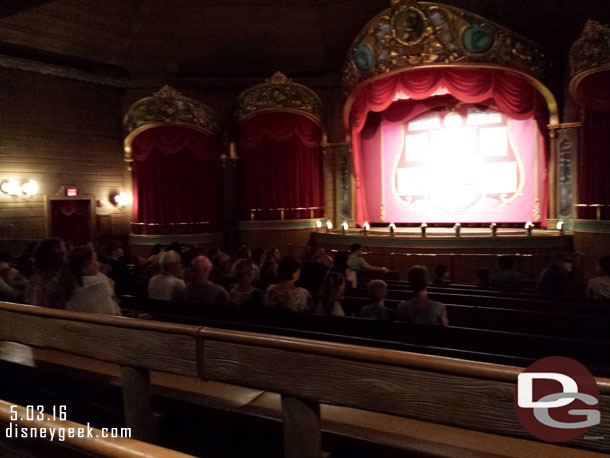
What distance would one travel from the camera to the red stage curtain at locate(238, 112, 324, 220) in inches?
491

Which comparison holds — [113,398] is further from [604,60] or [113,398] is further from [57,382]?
[604,60]

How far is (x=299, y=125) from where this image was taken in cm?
1245

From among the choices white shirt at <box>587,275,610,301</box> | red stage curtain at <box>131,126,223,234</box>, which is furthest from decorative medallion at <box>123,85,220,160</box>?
white shirt at <box>587,275,610,301</box>

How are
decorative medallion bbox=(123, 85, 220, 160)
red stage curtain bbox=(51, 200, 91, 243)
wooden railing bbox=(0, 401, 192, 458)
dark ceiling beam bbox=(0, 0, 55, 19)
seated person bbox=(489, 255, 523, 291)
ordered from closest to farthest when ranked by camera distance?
wooden railing bbox=(0, 401, 192, 458) → dark ceiling beam bbox=(0, 0, 55, 19) → seated person bbox=(489, 255, 523, 291) → red stage curtain bbox=(51, 200, 91, 243) → decorative medallion bbox=(123, 85, 220, 160)

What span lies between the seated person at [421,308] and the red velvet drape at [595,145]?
23.8ft

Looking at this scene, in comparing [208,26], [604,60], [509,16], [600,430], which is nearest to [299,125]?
[208,26]

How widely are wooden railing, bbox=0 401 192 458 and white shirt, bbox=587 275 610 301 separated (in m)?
4.44

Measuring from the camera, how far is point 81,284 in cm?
321

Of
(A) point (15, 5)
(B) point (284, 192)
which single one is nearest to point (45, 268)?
(A) point (15, 5)

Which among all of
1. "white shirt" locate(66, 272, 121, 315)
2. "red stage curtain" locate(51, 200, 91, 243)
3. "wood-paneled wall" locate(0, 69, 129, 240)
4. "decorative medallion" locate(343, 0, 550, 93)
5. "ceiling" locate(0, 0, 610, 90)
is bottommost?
"white shirt" locate(66, 272, 121, 315)

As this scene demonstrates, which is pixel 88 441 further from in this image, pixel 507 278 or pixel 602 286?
pixel 507 278

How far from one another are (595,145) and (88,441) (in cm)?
1008

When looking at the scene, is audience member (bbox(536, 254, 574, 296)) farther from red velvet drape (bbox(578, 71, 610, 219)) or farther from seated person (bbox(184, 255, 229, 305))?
red velvet drape (bbox(578, 71, 610, 219))

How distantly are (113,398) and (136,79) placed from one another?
12266 millimetres
